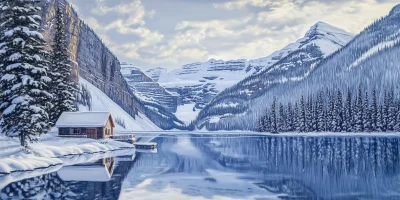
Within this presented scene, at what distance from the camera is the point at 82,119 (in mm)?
73812

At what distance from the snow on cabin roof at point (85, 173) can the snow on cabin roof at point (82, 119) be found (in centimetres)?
3176

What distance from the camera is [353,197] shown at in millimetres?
24234

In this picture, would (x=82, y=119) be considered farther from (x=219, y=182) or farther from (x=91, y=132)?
(x=219, y=182)

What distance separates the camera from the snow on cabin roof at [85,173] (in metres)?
31.2

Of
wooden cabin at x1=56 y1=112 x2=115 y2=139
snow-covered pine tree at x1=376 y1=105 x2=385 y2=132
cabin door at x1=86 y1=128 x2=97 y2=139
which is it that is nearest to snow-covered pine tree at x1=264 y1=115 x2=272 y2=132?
snow-covered pine tree at x1=376 y1=105 x2=385 y2=132

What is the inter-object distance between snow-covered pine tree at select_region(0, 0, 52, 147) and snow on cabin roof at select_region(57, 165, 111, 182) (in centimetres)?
618

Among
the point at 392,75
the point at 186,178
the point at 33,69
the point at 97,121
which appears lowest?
the point at 186,178

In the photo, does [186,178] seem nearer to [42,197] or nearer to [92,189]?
[92,189]

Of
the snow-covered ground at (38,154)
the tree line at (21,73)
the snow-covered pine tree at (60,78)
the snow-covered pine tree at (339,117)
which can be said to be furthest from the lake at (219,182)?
the snow-covered pine tree at (339,117)

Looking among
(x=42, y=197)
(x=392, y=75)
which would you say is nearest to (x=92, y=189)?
(x=42, y=197)

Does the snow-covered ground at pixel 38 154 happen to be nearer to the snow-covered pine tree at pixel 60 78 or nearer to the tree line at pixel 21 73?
the tree line at pixel 21 73

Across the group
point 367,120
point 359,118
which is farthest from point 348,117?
point 367,120

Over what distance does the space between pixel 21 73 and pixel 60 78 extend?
23.5m

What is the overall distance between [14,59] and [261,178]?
26353 millimetres
